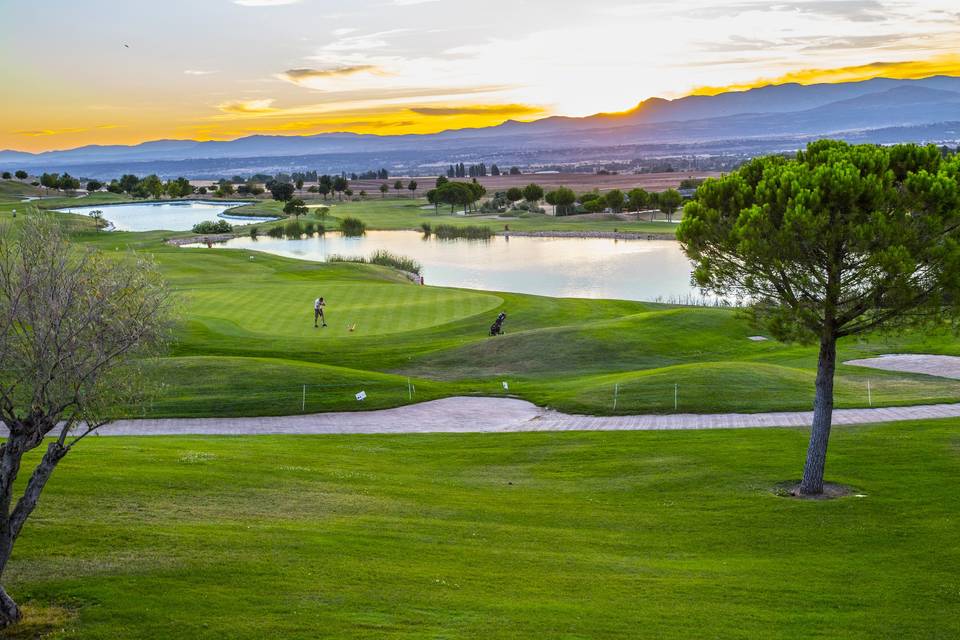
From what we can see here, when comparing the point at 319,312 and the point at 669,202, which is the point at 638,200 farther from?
the point at 319,312

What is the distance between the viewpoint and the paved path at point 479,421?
28.3 metres

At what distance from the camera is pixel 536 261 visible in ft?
340

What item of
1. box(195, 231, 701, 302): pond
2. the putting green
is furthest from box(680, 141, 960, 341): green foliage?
box(195, 231, 701, 302): pond

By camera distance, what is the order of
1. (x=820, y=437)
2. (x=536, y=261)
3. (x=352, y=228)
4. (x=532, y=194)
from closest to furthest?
(x=820, y=437)
(x=536, y=261)
(x=352, y=228)
(x=532, y=194)

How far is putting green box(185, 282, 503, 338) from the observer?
145 ft

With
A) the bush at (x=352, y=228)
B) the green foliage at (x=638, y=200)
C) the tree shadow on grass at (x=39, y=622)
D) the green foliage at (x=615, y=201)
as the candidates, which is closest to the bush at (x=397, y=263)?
the bush at (x=352, y=228)

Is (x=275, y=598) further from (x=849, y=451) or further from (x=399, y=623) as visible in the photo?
(x=849, y=451)

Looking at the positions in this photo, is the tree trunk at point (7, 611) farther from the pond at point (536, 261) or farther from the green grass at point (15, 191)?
the green grass at point (15, 191)

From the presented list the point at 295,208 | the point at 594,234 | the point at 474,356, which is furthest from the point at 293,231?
the point at 474,356

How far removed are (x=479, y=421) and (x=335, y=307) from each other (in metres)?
21.1

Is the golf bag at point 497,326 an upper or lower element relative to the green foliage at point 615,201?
lower

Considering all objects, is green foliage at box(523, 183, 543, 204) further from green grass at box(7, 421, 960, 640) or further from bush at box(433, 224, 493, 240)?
green grass at box(7, 421, 960, 640)

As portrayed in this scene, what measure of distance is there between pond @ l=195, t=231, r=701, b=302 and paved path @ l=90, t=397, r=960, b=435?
4001cm

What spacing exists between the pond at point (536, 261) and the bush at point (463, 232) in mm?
2756
